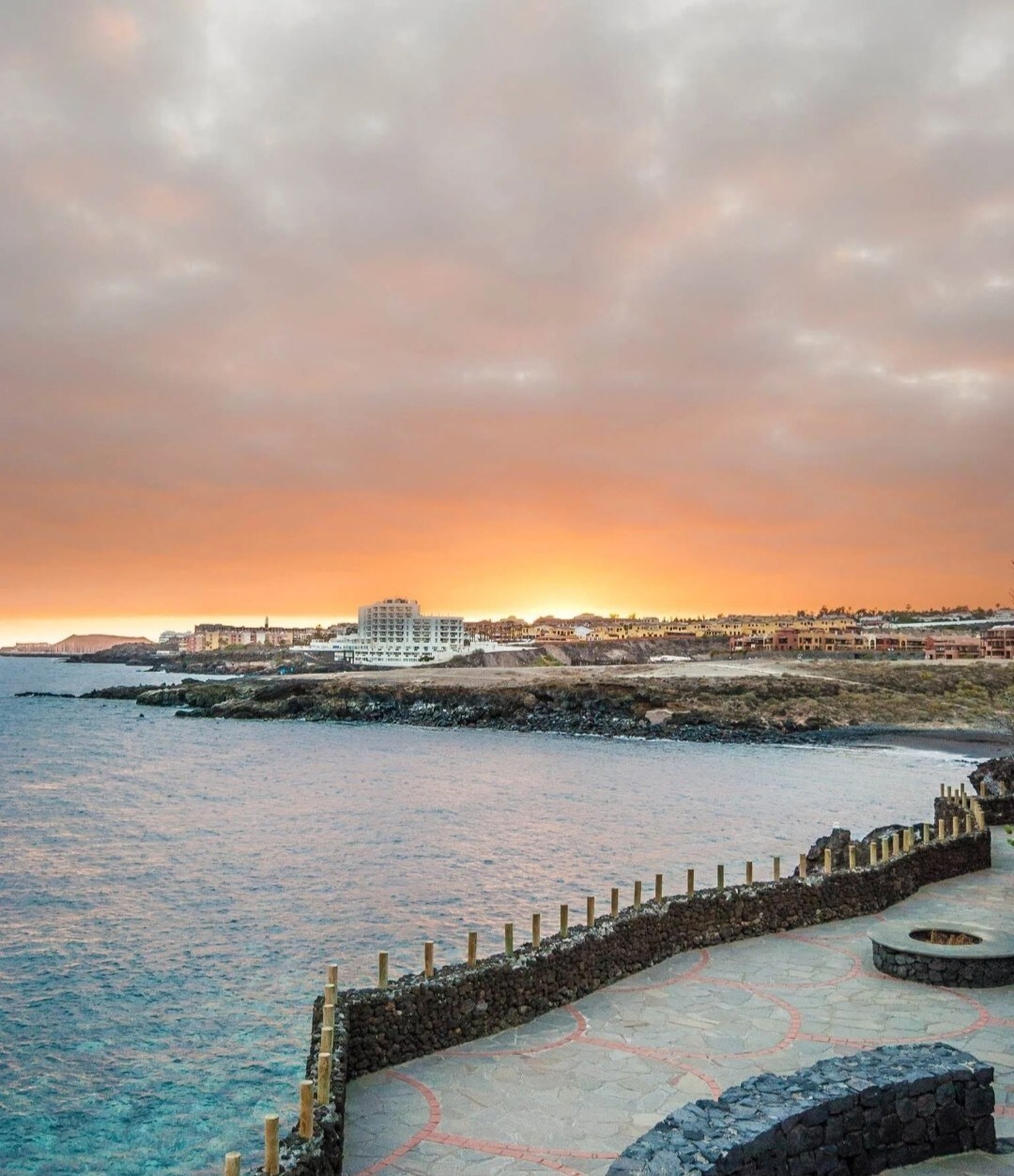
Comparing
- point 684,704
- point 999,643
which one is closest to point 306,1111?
point 684,704

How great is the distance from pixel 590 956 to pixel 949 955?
648cm

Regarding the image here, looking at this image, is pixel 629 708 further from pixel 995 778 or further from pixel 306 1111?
pixel 306 1111

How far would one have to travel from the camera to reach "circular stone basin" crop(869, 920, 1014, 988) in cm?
1662

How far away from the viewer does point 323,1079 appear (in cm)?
1149

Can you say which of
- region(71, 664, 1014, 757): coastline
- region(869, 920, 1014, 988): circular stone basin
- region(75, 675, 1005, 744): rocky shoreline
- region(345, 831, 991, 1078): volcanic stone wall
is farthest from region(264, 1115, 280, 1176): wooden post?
region(75, 675, 1005, 744): rocky shoreline

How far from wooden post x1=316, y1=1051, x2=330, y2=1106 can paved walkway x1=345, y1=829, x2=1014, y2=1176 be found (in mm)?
869

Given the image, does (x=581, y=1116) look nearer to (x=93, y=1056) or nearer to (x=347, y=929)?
(x=93, y=1056)

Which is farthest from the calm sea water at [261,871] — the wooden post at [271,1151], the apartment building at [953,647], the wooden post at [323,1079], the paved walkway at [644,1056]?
the apartment building at [953,647]

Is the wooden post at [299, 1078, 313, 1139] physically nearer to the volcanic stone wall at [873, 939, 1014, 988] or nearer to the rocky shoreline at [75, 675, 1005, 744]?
the volcanic stone wall at [873, 939, 1014, 988]

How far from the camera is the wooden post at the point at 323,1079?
1134 centimetres

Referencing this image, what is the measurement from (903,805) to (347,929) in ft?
109

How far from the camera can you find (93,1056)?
752 inches

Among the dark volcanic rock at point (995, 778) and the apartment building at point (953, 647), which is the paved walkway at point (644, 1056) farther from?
the apartment building at point (953, 647)

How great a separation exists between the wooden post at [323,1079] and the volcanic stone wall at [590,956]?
7.57 ft
